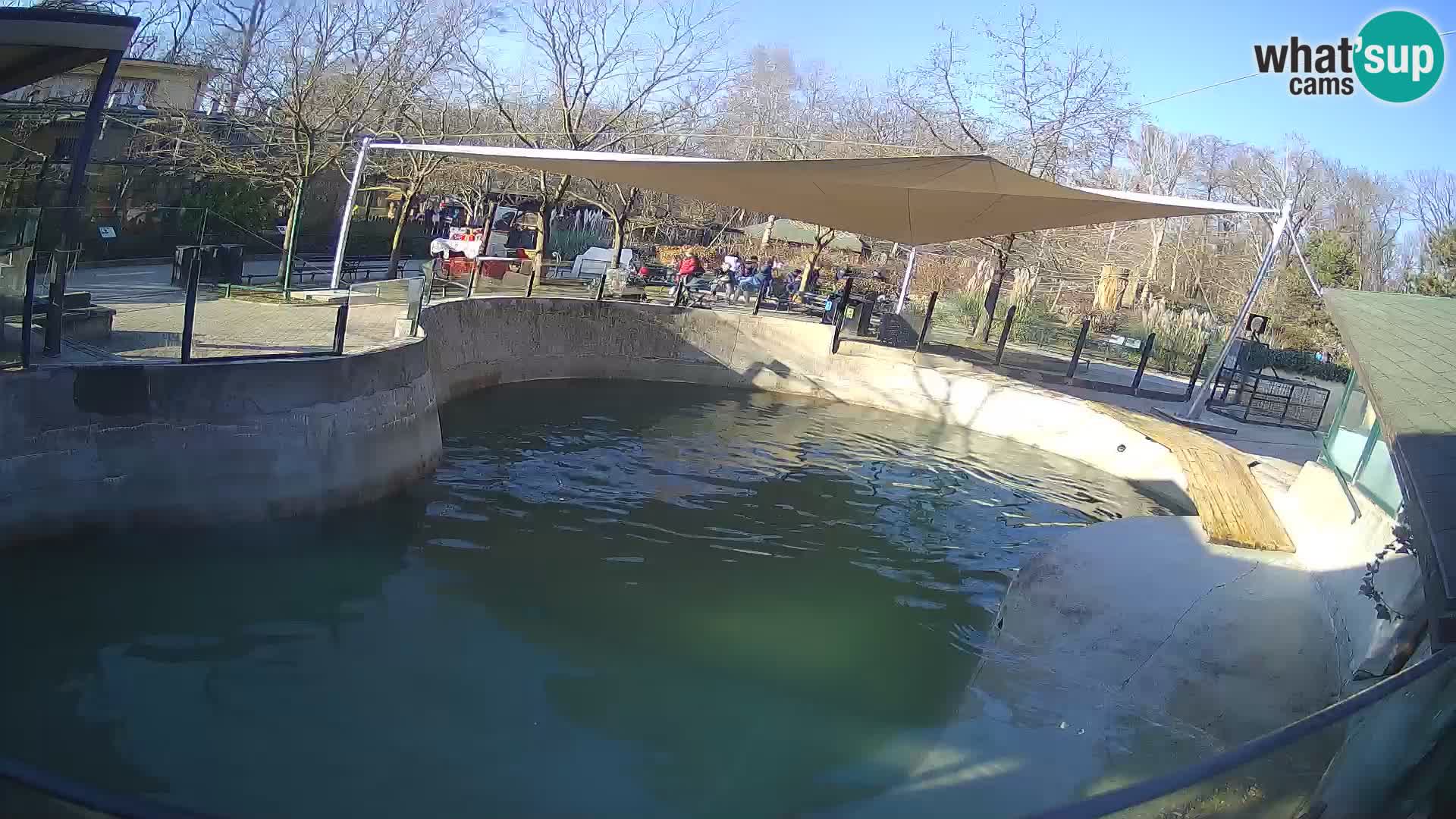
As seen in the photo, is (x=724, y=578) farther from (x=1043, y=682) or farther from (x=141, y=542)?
(x=141, y=542)

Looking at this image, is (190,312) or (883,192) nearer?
(190,312)

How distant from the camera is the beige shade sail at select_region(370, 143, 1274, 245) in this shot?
1066 centimetres

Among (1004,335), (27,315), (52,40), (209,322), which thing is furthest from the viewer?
(1004,335)

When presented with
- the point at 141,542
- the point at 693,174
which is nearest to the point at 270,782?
the point at 141,542

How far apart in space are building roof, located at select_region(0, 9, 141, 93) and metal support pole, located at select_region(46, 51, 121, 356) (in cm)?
19

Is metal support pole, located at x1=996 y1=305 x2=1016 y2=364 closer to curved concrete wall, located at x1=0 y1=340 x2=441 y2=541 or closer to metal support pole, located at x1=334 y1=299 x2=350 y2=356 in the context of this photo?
curved concrete wall, located at x1=0 y1=340 x2=441 y2=541

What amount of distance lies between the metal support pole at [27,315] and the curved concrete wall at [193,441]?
0.19m

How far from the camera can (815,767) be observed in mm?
5938

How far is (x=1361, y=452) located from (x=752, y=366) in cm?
1143

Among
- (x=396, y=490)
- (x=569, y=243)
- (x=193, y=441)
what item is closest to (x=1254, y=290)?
(x=396, y=490)

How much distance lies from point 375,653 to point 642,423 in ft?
26.0

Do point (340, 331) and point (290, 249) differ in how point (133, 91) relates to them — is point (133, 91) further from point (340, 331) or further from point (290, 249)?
point (340, 331)

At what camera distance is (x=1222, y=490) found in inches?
427

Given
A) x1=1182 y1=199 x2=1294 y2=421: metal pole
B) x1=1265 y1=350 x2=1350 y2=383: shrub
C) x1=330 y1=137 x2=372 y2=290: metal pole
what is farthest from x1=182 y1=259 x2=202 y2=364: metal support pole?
x1=1265 y1=350 x2=1350 y2=383: shrub
